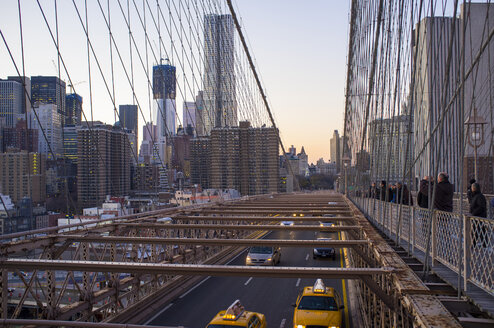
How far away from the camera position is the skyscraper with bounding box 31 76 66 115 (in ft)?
56.5

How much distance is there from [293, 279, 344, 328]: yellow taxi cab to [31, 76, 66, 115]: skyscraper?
11.0 m

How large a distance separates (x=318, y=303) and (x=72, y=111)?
1354 centimetres

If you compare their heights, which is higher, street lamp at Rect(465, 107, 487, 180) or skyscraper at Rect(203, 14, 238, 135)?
skyscraper at Rect(203, 14, 238, 135)

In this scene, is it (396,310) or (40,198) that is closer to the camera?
(396,310)

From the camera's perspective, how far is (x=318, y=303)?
12.0 meters

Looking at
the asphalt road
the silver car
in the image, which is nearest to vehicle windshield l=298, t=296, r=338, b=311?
the asphalt road

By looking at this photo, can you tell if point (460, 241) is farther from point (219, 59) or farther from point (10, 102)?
point (219, 59)

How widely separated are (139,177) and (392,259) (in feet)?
48.2

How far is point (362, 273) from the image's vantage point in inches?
199

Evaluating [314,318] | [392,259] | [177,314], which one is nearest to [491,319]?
[392,259]

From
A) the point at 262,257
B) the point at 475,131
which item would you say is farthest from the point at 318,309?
the point at 262,257

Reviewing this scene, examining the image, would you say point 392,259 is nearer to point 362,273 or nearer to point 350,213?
point 362,273

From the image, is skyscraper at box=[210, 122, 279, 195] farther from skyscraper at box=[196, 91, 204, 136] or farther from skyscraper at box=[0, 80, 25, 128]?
skyscraper at box=[0, 80, 25, 128]

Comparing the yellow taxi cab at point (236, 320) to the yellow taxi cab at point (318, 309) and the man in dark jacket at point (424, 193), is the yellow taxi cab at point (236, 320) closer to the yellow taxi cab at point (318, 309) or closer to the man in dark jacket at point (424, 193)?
the yellow taxi cab at point (318, 309)
